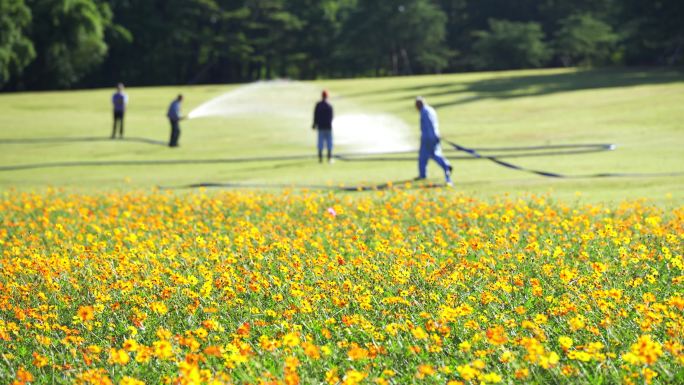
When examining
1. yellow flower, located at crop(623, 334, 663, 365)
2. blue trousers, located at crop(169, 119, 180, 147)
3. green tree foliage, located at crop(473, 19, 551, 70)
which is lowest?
blue trousers, located at crop(169, 119, 180, 147)

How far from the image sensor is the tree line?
67.7 m

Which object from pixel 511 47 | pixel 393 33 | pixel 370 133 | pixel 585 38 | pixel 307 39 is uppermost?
pixel 393 33

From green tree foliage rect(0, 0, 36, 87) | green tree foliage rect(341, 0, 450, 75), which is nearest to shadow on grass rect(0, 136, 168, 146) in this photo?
→ green tree foliage rect(0, 0, 36, 87)

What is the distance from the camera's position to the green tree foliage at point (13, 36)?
58.9 meters

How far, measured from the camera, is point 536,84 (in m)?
52.9

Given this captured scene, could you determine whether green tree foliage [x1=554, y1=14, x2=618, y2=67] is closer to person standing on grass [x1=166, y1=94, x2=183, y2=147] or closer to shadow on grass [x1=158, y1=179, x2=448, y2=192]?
person standing on grass [x1=166, y1=94, x2=183, y2=147]

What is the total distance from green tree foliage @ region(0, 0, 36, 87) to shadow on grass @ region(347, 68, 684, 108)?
2283cm

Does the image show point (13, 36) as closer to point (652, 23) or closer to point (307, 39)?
point (307, 39)

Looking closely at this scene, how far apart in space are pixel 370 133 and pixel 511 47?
48.7m

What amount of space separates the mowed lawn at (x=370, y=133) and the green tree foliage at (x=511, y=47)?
18.5 meters

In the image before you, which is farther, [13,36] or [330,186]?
[13,36]

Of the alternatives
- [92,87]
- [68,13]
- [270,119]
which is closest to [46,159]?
[270,119]

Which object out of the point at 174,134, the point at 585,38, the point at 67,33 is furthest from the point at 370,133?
the point at 585,38

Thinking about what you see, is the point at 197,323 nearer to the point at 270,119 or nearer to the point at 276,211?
the point at 276,211
